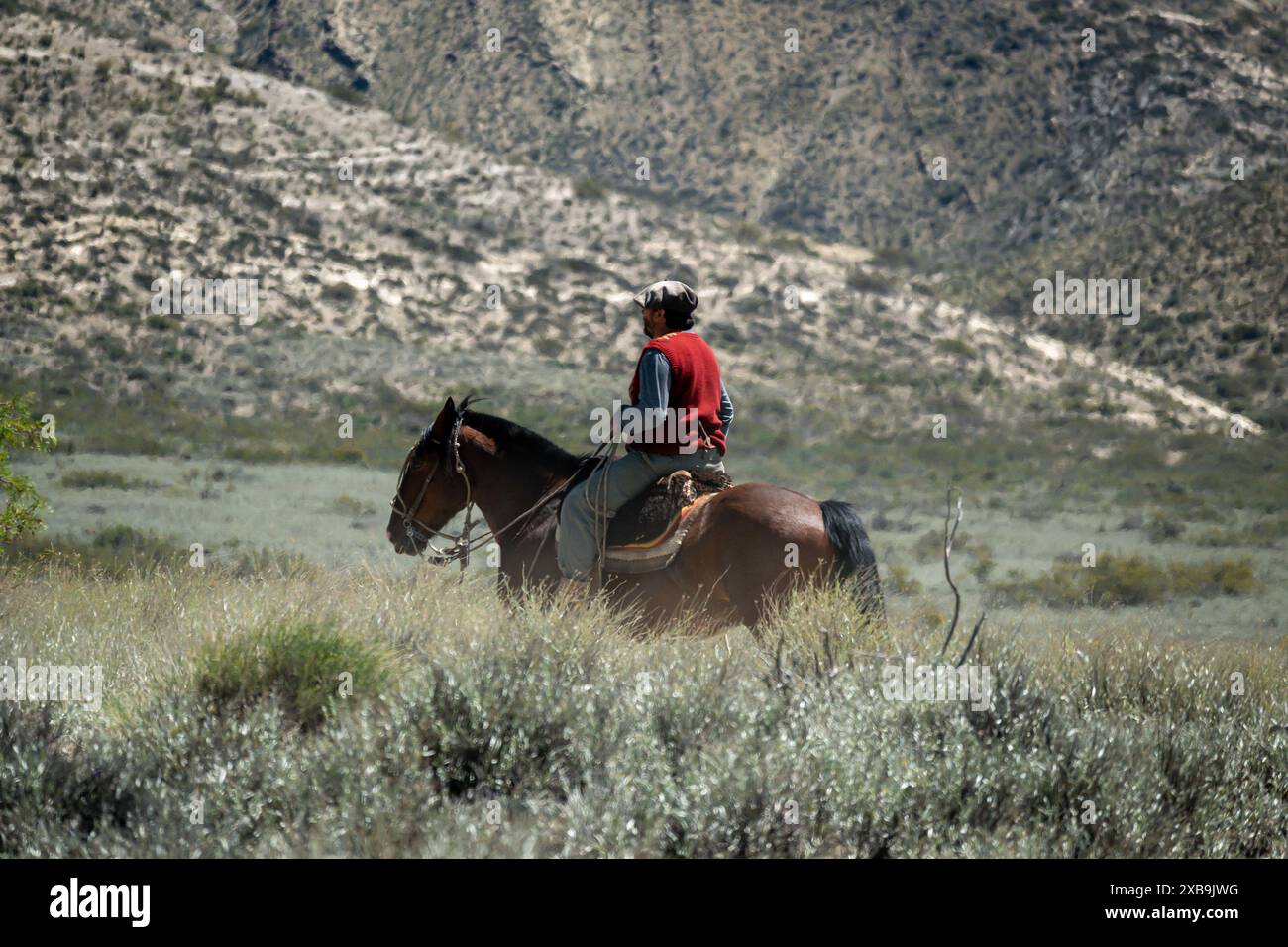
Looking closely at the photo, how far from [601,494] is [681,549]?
59cm

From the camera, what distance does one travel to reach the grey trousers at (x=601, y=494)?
8.08 m

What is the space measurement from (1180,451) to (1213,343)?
14467mm

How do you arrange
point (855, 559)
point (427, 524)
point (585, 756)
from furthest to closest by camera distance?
point (427, 524), point (855, 559), point (585, 756)

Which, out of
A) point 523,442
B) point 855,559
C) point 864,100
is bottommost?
point 855,559

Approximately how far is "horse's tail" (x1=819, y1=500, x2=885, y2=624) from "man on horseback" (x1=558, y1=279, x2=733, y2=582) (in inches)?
34.4

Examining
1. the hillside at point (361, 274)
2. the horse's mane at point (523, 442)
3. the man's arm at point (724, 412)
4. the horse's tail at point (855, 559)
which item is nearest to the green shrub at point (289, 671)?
the horse's mane at point (523, 442)

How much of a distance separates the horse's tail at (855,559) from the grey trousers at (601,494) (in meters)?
0.85

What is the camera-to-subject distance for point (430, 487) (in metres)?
8.93

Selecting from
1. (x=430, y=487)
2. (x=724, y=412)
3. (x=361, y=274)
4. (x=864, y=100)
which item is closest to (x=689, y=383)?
(x=724, y=412)

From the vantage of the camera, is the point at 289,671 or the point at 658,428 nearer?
the point at 289,671

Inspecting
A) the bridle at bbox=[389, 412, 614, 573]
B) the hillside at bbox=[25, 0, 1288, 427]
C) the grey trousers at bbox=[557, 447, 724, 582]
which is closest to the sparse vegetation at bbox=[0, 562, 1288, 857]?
the grey trousers at bbox=[557, 447, 724, 582]

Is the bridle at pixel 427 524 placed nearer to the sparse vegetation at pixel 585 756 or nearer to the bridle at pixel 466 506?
the bridle at pixel 466 506

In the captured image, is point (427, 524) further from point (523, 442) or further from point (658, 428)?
point (658, 428)
